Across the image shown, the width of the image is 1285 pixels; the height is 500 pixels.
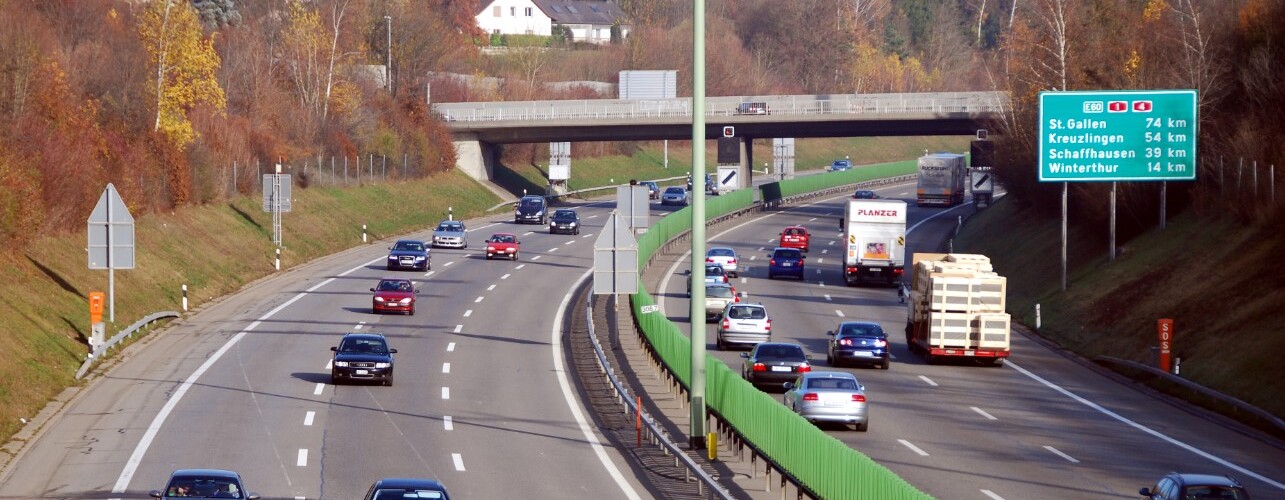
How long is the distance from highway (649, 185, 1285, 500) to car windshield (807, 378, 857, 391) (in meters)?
1.04

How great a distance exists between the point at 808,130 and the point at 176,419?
247ft

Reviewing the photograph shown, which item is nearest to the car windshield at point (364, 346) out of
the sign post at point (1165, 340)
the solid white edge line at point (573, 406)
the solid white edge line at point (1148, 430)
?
the solid white edge line at point (573, 406)

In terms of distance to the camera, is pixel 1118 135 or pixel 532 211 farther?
pixel 532 211

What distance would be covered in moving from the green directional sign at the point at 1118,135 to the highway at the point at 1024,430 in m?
6.18

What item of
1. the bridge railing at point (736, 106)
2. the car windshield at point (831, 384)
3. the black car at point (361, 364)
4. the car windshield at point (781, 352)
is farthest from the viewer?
the bridge railing at point (736, 106)

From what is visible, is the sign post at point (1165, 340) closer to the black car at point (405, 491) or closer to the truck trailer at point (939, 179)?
the black car at point (405, 491)

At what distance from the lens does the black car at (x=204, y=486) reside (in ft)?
67.5

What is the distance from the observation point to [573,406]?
35.7m

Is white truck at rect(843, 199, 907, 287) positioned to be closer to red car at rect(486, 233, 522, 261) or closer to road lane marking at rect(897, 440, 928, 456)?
red car at rect(486, 233, 522, 261)

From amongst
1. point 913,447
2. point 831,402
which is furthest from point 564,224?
point 913,447

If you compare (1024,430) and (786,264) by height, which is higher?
(786,264)

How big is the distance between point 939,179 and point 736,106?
687 inches

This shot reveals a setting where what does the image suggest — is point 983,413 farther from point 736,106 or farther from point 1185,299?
point 736,106

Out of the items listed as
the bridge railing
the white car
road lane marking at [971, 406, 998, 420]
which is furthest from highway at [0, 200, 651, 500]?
the bridge railing
